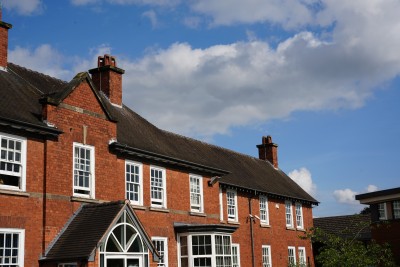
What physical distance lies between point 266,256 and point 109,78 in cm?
1507

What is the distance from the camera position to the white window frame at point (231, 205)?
104 ft

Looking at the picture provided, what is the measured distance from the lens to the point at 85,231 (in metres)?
19.1

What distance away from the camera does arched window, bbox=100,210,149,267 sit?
1912cm

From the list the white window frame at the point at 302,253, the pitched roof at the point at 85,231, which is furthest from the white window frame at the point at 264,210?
the pitched roof at the point at 85,231

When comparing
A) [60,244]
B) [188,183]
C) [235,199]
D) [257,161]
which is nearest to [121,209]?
[60,244]

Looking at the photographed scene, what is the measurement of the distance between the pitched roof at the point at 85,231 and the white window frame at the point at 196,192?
686 cm

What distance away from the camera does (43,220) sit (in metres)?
19.4

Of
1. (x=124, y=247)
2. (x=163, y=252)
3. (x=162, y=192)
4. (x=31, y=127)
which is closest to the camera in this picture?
(x=31, y=127)

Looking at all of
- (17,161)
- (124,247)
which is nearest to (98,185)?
(124,247)

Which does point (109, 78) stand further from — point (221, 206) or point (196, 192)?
point (221, 206)

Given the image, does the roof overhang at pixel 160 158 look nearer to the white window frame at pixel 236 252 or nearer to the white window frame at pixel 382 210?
the white window frame at pixel 236 252

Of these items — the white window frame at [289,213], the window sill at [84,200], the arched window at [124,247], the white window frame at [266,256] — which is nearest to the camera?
the arched window at [124,247]

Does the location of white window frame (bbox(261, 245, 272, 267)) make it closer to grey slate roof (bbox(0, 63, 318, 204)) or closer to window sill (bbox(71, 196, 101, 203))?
grey slate roof (bbox(0, 63, 318, 204))

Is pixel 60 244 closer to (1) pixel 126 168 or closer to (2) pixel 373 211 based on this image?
(1) pixel 126 168
